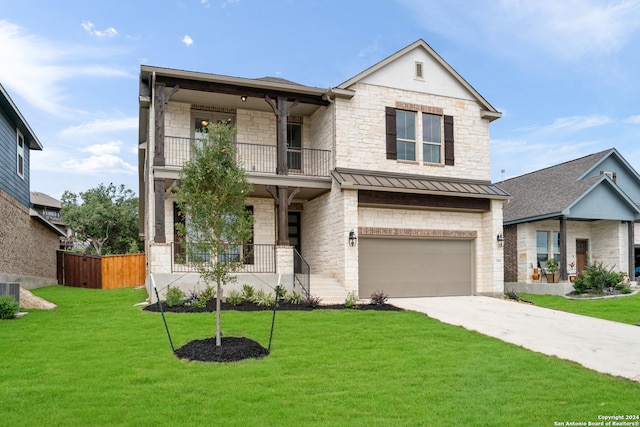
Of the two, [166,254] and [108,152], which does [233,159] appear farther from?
[108,152]

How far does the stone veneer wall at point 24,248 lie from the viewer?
16266mm

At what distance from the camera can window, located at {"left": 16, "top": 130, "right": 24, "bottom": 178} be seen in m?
19.1

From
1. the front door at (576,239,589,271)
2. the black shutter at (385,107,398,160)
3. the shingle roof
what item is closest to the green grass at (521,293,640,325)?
the shingle roof

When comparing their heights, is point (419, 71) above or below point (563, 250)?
above

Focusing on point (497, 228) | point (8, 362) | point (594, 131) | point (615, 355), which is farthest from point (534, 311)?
point (594, 131)

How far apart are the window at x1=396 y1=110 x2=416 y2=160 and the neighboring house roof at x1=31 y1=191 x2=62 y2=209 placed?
44.5 metres

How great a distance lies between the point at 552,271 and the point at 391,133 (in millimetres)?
9204

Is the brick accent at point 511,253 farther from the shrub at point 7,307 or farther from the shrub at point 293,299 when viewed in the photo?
the shrub at point 7,307

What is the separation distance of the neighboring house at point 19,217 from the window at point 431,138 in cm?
1360

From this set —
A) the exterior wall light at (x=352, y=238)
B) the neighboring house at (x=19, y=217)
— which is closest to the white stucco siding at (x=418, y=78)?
the exterior wall light at (x=352, y=238)

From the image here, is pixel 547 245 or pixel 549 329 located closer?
pixel 549 329

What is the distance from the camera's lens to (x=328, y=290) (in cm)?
1448

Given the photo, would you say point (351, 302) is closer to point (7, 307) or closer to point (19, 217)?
point (7, 307)

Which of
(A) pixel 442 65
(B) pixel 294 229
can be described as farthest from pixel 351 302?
→ (A) pixel 442 65
